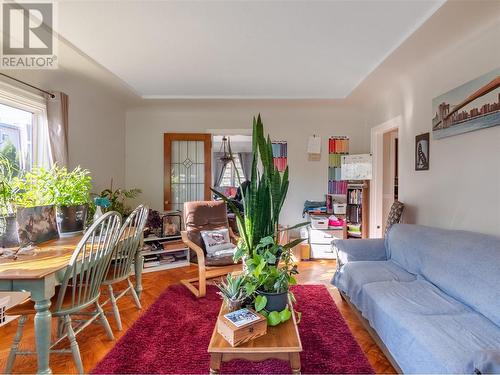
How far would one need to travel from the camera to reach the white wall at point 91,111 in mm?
2777

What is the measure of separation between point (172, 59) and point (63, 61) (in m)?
1.11

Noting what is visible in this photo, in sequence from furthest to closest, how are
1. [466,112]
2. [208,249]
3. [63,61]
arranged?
[208,249] → [63,61] → [466,112]

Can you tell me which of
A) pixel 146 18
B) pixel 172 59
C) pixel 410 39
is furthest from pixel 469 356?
pixel 172 59

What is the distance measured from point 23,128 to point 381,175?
4.47 metres

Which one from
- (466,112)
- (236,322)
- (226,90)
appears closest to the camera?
(236,322)

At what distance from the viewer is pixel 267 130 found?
4.50m

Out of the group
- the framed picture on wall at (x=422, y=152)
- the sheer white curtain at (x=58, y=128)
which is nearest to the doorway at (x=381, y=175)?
the framed picture on wall at (x=422, y=152)

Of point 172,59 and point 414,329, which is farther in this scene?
point 172,59

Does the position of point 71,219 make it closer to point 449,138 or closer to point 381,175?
point 449,138

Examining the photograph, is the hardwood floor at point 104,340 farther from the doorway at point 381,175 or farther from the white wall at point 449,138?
the doorway at point 381,175

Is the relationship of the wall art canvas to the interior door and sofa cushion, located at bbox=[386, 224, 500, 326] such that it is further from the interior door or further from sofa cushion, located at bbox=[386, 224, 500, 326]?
sofa cushion, located at bbox=[386, 224, 500, 326]

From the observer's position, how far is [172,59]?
2.75m

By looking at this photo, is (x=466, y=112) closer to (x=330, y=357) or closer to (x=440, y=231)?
(x=440, y=231)

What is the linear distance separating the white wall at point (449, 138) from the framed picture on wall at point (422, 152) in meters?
0.06
